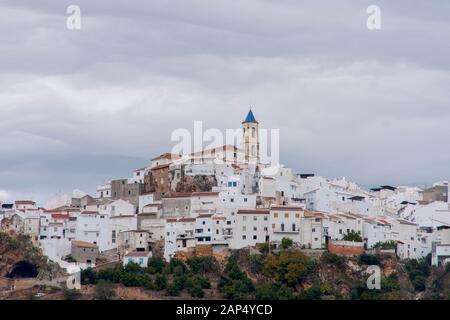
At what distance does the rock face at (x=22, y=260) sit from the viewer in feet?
344

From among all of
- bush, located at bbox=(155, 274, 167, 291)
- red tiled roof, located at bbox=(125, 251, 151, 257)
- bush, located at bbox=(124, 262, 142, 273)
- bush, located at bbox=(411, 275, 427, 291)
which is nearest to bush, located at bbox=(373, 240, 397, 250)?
bush, located at bbox=(411, 275, 427, 291)

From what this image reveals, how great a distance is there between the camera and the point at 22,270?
347 feet

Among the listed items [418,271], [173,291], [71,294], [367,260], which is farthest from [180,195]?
[418,271]

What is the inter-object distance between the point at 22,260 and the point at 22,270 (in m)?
0.45

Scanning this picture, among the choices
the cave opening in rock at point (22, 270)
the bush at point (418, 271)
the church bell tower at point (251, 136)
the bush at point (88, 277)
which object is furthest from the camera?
the church bell tower at point (251, 136)

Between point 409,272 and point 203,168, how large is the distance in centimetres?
1199

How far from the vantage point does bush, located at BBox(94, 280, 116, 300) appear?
102 metres

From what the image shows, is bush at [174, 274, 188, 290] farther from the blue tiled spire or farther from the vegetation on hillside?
the blue tiled spire

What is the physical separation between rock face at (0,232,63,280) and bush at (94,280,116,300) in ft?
8.94

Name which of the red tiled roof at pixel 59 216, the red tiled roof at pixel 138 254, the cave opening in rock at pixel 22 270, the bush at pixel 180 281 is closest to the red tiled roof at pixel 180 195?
the red tiled roof at pixel 138 254

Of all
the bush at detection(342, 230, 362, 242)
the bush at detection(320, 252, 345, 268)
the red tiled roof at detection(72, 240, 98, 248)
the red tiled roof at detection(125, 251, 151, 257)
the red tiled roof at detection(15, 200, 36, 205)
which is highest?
the red tiled roof at detection(15, 200, 36, 205)

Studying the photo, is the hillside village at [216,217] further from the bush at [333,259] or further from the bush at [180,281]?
the bush at [180,281]

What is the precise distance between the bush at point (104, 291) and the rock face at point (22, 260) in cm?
273
